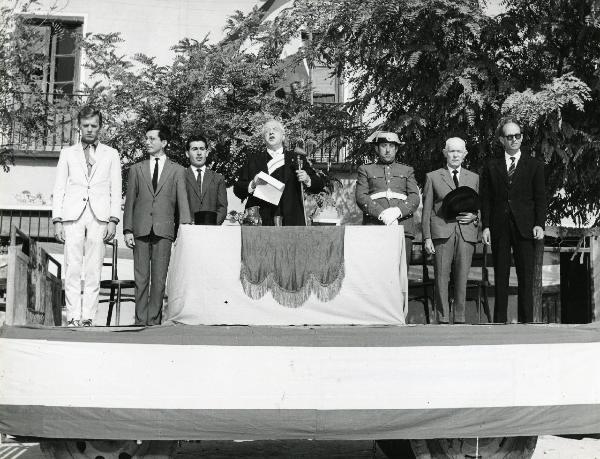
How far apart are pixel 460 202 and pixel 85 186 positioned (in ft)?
9.28

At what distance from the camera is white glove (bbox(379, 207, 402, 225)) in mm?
7292

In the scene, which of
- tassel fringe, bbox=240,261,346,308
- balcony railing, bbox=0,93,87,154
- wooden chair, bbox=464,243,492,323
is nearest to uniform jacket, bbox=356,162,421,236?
wooden chair, bbox=464,243,492,323

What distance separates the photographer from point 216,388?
554cm

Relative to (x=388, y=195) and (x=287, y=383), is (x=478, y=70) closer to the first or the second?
(x=388, y=195)

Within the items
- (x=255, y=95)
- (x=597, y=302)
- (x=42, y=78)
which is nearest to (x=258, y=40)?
(x=255, y=95)

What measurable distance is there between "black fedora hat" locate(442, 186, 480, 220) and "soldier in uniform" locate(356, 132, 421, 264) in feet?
1.13

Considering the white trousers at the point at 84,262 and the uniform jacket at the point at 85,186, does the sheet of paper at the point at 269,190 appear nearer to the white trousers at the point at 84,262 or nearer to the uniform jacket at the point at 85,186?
the uniform jacket at the point at 85,186

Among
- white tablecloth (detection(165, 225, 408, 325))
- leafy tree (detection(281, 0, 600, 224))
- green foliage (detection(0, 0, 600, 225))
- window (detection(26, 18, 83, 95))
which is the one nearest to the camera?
white tablecloth (detection(165, 225, 408, 325))

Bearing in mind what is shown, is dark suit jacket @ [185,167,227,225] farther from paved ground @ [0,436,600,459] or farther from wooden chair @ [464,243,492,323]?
wooden chair @ [464,243,492,323]

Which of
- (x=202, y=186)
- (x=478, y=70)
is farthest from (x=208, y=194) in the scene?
(x=478, y=70)

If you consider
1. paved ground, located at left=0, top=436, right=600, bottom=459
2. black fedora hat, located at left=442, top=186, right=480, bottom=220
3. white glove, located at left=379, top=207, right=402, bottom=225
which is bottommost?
paved ground, located at left=0, top=436, right=600, bottom=459

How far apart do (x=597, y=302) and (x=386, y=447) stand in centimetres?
205

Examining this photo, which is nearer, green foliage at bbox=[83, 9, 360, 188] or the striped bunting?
the striped bunting

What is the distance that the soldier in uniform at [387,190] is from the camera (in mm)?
7496
